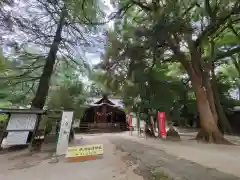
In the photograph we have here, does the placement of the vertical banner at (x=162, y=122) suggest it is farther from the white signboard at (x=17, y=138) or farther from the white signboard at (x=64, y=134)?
the white signboard at (x=17, y=138)

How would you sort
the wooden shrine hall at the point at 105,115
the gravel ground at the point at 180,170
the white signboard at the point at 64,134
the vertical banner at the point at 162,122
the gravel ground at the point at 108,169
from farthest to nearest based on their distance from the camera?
the wooden shrine hall at the point at 105,115, the vertical banner at the point at 162,122, the white signboard at the point at 64,134, the gravel ground at the point at 108,169, the gravel ground at the point at 180,170

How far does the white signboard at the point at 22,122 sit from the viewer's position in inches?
303

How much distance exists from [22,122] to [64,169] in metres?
3.30

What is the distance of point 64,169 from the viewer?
5.56 meters

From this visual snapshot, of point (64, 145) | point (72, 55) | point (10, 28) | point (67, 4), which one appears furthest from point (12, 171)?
point (72, 55)

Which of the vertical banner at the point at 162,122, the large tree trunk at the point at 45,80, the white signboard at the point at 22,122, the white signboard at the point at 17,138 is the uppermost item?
the large tree trunk at the point at 45,80

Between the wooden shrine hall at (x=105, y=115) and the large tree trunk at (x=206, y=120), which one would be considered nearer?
the large tree trunk at (x=206, y=120)

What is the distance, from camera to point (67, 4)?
6.31 meters

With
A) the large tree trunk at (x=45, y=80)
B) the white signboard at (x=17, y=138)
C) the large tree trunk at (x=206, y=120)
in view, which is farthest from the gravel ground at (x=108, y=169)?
the large tree trunk at (x=206, y=120)

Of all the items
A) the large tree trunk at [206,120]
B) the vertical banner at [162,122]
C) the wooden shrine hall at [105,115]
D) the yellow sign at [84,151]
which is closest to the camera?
the yellow sign at [84,151]

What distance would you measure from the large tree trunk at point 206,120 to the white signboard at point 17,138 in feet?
27.8

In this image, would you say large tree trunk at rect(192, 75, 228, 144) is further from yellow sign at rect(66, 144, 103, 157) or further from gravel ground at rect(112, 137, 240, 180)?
yellow sign at rect(66, 144, 103, 157)

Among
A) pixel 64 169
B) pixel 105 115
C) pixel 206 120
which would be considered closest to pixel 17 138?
pixel 64 169

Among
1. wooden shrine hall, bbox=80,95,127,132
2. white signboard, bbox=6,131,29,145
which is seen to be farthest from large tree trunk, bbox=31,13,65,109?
wooden shrine hall, bbox=80,95,127,132
